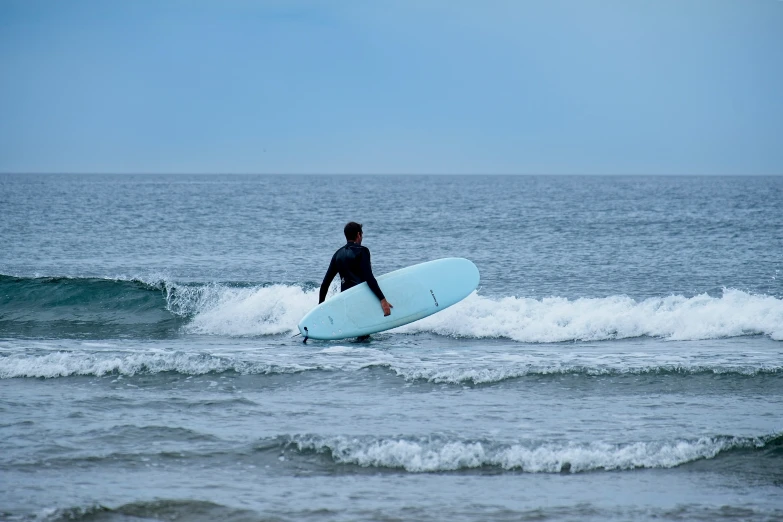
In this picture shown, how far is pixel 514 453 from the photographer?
6508mm

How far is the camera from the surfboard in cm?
1101

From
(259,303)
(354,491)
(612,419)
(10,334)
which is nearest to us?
(354,491)

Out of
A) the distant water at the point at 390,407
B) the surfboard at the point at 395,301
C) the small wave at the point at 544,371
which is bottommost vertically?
the distant water at the point at 390,407

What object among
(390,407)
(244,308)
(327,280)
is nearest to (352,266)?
(327,280)

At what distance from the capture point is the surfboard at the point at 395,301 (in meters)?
11.0

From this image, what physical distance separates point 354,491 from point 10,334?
8.88 metres

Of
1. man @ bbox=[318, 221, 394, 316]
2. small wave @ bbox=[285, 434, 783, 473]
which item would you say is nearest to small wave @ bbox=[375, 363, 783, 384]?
man @ bbox=[318, 221, 394, 316]

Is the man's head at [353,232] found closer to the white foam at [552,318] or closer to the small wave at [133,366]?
the small wave at [133,366]

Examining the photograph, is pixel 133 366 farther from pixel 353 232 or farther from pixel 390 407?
pixel 390 407

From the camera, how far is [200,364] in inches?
369

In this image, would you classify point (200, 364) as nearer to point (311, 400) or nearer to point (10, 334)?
point (311, 400)

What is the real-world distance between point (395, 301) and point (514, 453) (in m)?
5.09

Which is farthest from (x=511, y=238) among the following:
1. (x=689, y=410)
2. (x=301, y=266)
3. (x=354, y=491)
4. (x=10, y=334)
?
(x=354, y=491)

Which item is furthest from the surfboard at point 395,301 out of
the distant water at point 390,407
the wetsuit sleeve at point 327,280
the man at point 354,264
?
the wetsuit sleeve at point 327,280
